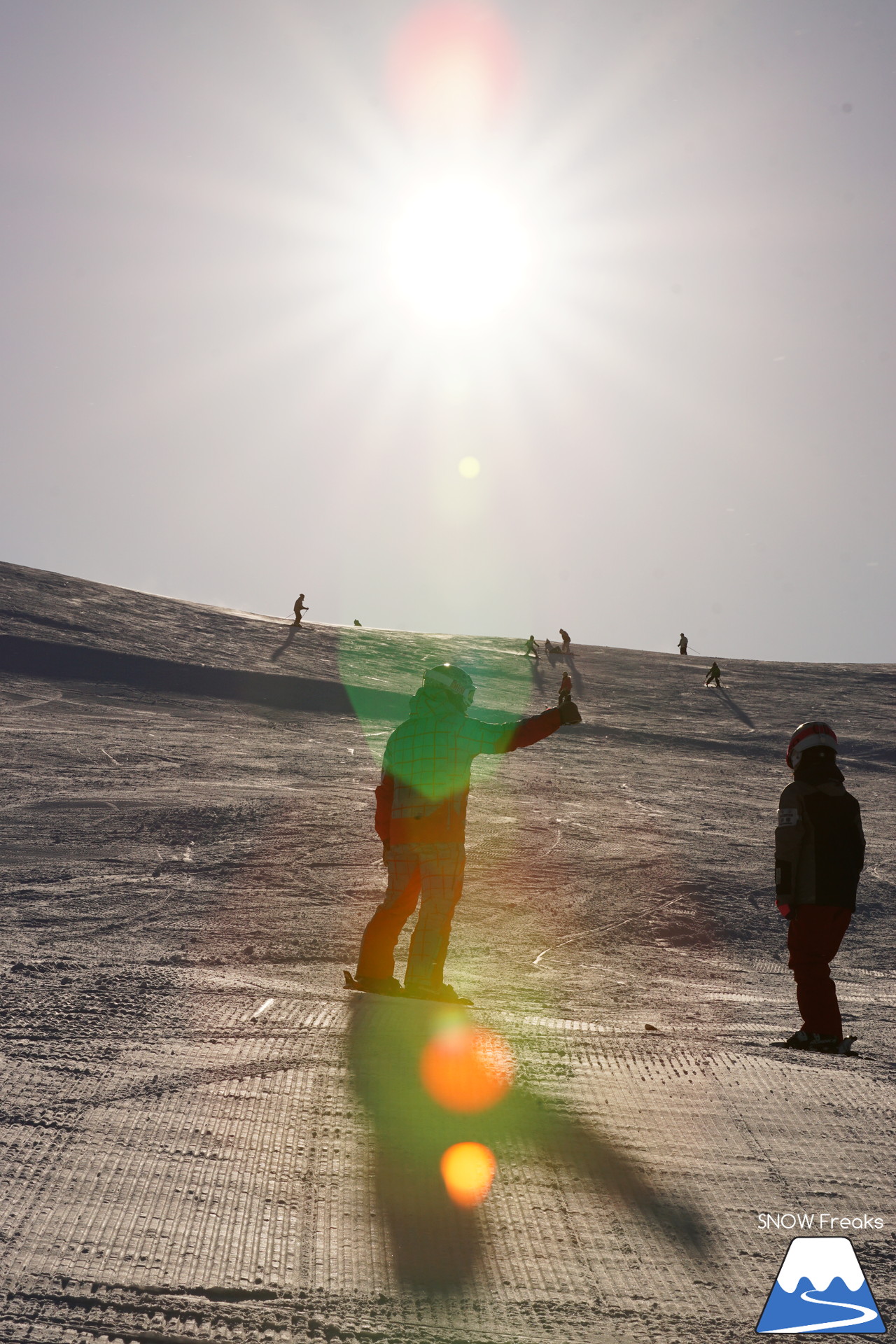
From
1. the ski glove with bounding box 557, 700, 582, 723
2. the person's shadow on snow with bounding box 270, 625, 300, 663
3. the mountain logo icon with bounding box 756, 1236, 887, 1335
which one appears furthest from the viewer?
the person's shadow on snow with bounding box 270, 625, 300, 663

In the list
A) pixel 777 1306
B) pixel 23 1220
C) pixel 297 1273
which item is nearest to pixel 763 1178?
pixel 777 1306

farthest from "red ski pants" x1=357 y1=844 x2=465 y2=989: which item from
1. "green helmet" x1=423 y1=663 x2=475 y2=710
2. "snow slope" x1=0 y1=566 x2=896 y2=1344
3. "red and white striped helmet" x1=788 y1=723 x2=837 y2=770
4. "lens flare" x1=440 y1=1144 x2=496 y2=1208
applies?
"lens flare" x1=440 y1=1144 x2=496 y2=1208

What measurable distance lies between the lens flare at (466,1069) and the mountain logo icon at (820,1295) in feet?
3.58

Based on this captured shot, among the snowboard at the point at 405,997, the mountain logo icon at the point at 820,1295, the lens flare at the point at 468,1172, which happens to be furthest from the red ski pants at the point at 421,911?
the mountain logo icon at the point at 820,1295

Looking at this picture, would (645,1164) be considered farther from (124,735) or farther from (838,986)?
(124,735)

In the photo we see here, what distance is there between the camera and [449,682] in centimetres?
542

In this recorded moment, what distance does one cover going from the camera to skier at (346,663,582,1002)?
5.19m

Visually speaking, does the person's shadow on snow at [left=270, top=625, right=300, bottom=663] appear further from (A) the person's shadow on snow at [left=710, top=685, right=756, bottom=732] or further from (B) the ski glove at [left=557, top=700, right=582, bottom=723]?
(B) the ski glove at [left=557, top=700, right=582, bottom=723]

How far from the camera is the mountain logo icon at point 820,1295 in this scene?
7.70ft

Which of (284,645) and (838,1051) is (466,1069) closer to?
(838,1051)

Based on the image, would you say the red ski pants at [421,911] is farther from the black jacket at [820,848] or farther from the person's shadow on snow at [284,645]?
the person's shadow on snow at [284,645]

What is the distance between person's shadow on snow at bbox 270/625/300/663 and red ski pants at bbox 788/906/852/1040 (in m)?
25.5

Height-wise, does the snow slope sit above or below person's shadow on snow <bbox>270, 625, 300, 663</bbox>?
below

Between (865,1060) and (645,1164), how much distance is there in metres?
1.84
